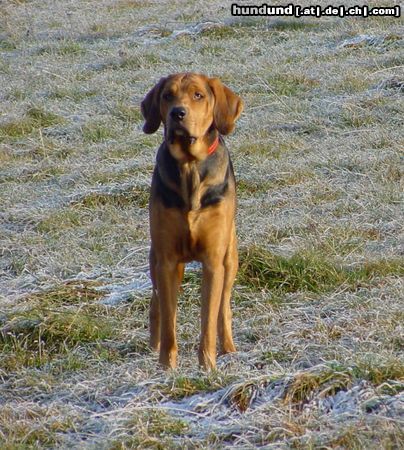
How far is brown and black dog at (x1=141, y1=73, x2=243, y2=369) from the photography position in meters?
4.97

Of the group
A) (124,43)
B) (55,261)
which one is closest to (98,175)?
(55,261)

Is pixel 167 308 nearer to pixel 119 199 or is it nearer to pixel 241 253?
pixel 241 253

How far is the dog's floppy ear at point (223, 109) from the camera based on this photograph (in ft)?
16.9

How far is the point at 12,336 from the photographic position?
5.40 meters

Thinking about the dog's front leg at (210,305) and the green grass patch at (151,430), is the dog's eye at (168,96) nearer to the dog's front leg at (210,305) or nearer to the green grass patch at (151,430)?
the dog's front leg at (210,305)

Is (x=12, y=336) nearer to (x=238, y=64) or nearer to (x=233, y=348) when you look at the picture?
(x=233, y=348)

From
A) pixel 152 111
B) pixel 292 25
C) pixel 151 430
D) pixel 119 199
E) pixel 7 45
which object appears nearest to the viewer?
pixel 151 430

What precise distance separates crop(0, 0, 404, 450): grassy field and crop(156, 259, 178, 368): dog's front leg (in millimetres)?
92

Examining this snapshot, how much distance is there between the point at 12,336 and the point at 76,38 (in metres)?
11.0

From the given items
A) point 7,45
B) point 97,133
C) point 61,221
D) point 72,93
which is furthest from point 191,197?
point 7,45

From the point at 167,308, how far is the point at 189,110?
3.16ft

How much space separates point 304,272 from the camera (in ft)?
20.4

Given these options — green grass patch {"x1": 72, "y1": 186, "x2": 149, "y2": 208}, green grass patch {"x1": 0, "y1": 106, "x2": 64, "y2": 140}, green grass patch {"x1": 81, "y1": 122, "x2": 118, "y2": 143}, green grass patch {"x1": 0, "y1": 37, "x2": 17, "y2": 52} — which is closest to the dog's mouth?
green grass patch {"x1": 72, "y1": 186, "x2": 149, "y2": 208}

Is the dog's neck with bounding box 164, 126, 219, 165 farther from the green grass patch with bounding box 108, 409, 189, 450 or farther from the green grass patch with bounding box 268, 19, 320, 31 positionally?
the green grass patch with bounding box 268, 19, 320, 31
